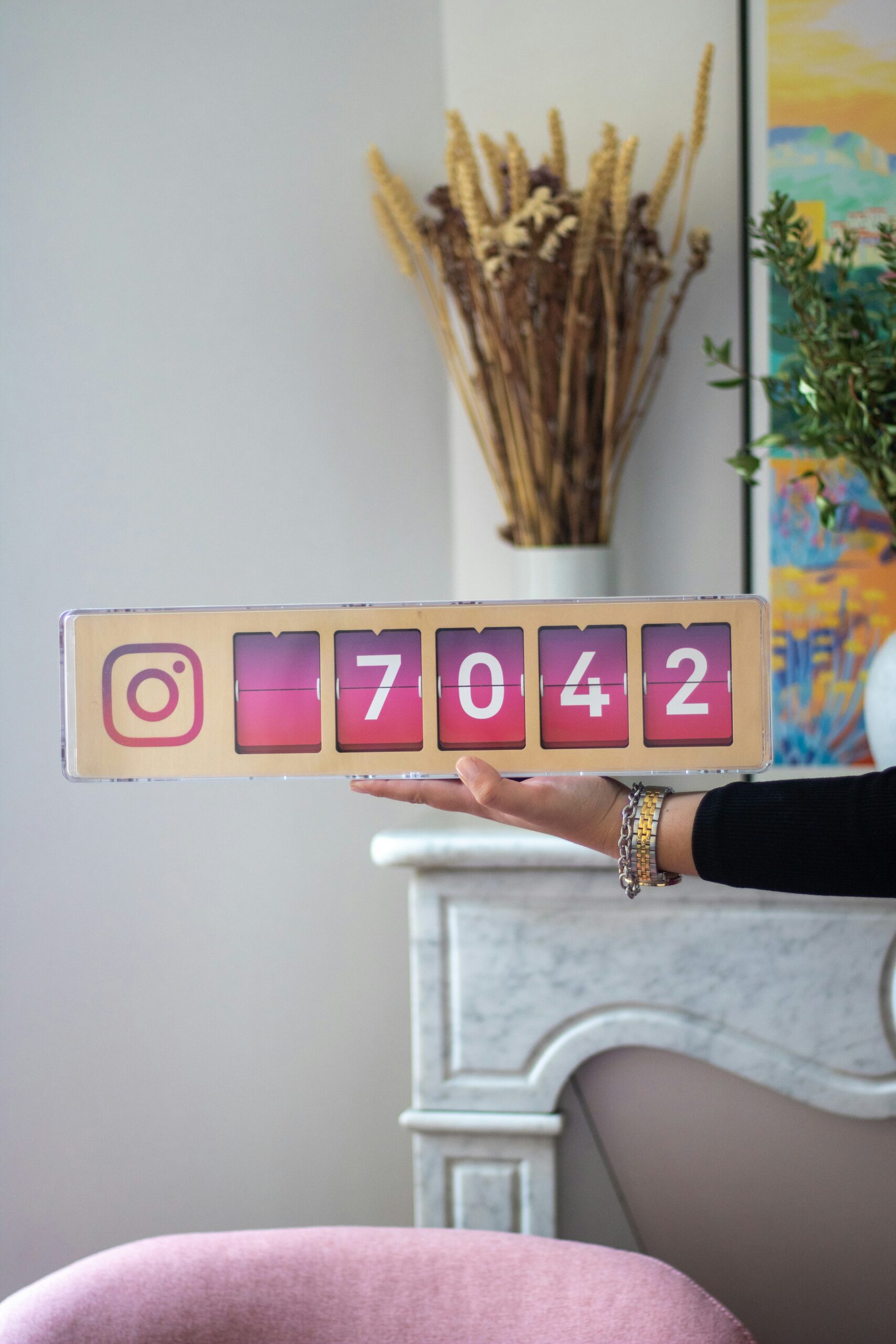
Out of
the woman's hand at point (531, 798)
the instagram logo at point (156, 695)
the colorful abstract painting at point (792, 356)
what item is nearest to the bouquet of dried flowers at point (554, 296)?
the colorful abstract painting at point (792, 356)

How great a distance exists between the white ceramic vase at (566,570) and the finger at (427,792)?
26.5 inches

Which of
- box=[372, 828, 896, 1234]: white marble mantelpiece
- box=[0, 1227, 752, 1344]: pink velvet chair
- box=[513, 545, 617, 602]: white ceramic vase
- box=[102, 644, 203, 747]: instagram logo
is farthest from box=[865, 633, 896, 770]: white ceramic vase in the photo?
box=[102, 644, 203, 747]: instagram logo

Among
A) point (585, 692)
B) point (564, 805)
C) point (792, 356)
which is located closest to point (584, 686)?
point (585, 692)

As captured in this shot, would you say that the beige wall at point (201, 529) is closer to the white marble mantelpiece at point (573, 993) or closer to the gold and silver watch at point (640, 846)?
the white marble mantelpiece at point (573, 993)

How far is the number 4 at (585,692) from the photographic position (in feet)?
2.18

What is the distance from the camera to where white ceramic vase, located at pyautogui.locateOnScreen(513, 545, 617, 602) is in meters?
1.38

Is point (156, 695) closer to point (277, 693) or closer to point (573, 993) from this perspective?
point (277, 693)

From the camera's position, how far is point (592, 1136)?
1.19 m

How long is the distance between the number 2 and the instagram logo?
30cm

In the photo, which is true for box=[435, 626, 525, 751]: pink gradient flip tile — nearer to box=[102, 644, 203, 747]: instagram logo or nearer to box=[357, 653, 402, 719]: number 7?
box=[357, 653, 402, 719]: number 7

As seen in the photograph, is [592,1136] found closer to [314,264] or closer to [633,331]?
[633,331]

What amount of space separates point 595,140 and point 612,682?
109 cm

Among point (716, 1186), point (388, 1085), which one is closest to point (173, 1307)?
point (716, 1186)

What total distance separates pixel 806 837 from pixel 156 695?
456 millimetres
